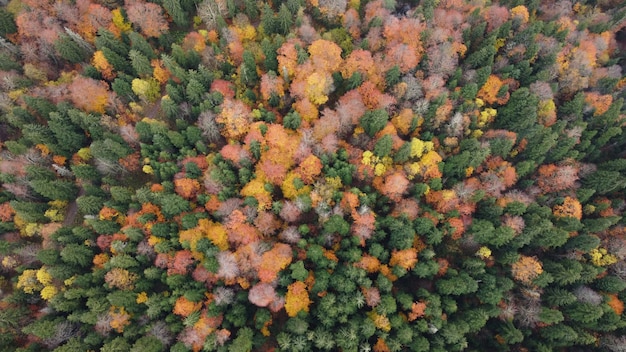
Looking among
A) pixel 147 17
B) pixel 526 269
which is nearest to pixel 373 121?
pixel 526 269

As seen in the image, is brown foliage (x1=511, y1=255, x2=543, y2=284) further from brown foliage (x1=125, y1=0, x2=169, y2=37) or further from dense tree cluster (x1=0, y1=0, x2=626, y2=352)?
brown foliage (x1=125, y1=0, x2=169, y2=37)

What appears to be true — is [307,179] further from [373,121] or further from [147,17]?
[147,17]

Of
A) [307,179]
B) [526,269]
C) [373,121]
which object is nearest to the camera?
[526,269]

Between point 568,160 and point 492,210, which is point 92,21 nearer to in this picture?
point 492,210

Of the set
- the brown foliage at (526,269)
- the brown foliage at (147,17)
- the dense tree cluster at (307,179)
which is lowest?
the brown foliage at (526,269)

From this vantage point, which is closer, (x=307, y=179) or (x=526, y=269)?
(x=526, y=269)

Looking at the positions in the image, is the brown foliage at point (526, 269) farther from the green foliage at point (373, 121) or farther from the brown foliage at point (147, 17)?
the brown foliage at point (147, 17)

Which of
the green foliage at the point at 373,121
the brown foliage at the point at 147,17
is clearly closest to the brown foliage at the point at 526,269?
the green foliage at the point at 373,121

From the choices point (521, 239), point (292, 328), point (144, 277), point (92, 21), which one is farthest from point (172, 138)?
point (521, 239)
